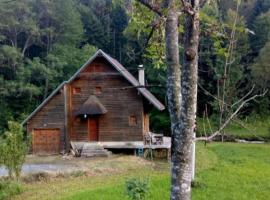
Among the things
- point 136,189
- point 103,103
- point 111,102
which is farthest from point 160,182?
point 103,103

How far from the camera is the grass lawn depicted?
1242 centimetres

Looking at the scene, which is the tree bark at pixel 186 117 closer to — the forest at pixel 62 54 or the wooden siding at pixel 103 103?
the wooden siding at pixel 103 103

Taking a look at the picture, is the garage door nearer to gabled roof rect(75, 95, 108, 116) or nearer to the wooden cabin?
the wooden cabin

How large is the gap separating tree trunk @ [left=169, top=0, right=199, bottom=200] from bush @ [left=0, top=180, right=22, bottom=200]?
10943 mm

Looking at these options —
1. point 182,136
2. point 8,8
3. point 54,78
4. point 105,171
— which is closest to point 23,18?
point 8,8

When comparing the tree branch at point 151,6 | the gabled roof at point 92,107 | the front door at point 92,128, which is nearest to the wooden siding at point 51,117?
the gabled roof at point 92,107

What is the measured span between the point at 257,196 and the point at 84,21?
49.5 metres

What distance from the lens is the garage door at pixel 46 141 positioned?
2564cm

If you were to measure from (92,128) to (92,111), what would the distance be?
147cm

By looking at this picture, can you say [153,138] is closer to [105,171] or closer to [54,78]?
[105,171]

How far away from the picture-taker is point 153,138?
24531 mm

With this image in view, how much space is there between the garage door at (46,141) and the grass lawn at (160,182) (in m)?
5.62

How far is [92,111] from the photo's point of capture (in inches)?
958

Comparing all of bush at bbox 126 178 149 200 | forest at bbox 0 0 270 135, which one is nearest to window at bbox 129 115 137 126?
forest at bbox 0 0 270 135
